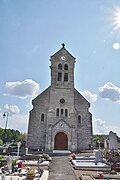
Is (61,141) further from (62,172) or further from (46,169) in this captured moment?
(62,172)

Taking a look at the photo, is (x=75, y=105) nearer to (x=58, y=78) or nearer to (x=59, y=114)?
(x=59, y=114)

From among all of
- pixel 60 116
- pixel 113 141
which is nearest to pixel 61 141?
pixel 60 116

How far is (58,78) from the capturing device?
3209 centimetres

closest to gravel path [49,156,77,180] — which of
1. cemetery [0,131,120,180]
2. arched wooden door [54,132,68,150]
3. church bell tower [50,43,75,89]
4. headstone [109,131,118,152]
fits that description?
cemetery [0,131,120,180]

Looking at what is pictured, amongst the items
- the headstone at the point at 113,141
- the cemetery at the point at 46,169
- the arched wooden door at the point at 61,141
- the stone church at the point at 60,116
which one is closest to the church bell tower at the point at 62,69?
the stone church at the point at 60,116

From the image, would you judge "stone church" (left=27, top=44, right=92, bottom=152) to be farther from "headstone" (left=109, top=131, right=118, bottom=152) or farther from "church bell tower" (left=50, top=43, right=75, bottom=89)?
"headstone" (left=109, top=131, right=118, bottom=152)

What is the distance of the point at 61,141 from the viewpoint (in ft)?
93.5

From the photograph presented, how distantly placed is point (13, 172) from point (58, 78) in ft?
75.8

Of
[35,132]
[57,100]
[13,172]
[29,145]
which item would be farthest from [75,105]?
[13,172]

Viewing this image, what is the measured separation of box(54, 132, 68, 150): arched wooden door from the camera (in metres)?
28.3

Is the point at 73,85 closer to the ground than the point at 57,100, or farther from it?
farther from it

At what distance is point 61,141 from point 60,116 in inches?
155

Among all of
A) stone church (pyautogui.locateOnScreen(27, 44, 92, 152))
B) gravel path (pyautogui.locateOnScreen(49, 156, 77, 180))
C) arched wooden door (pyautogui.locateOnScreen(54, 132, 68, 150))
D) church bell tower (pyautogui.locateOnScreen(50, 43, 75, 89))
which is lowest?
gravel path (pyautogui.locateOnScreen(49, 156, 77, 180))

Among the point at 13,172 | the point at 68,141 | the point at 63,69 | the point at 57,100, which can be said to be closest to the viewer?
the point at 13,172
